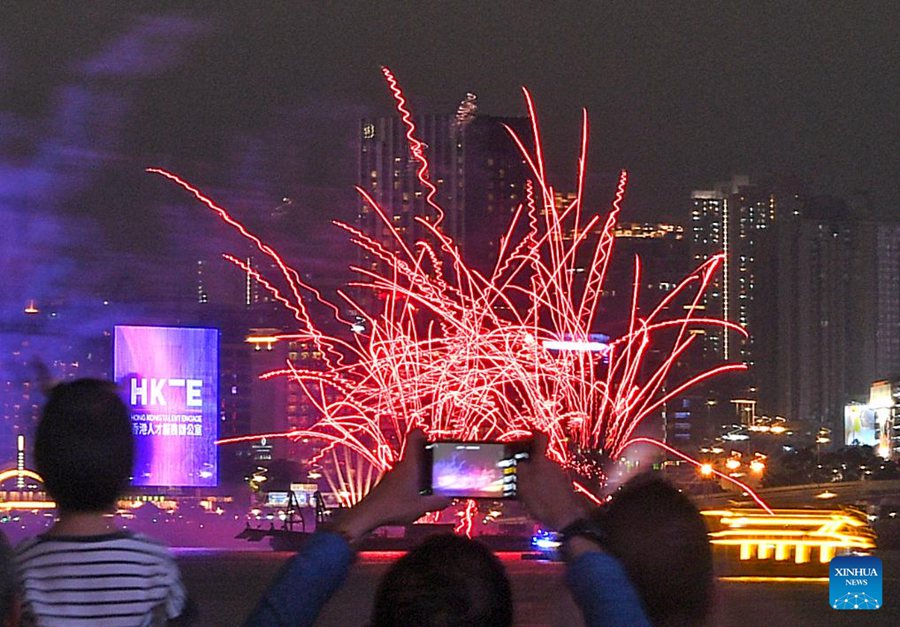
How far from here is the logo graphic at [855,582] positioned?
1031 cm

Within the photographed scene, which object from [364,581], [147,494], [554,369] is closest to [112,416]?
[364,581]

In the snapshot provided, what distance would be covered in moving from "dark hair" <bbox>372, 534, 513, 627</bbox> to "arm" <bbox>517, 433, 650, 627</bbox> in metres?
0.16

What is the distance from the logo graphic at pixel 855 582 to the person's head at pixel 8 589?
8398mm

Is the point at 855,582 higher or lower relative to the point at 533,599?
higher

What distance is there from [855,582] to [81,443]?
8.81 meters

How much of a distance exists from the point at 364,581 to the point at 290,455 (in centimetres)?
4465

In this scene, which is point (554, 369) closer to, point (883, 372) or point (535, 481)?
point (535, 481)

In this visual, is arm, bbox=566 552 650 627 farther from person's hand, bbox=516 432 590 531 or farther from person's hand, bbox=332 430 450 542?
person's hand, bbox=332 430 450 542

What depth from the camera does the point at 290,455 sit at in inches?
2594

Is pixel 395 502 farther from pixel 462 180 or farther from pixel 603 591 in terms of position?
pixel 462 180

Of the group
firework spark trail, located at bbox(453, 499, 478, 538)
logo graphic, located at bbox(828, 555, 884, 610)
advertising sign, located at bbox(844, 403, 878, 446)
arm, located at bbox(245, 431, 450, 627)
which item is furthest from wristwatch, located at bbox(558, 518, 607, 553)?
advertising sign, located at bbox(844, 403, 878, 446)

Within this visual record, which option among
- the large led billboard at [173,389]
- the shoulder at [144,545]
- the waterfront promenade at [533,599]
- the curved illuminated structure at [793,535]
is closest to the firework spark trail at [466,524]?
the shoulder at [144,545]

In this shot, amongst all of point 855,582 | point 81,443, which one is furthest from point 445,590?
point 855,582

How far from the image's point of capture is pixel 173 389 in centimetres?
3381
